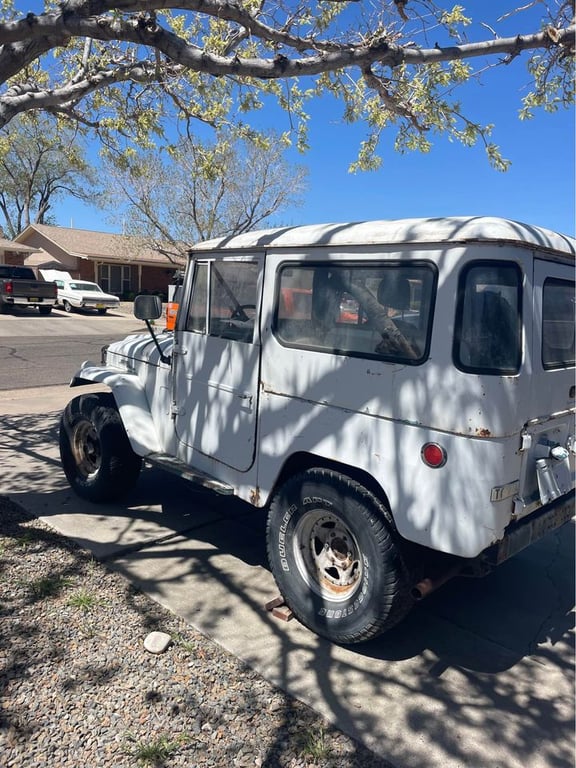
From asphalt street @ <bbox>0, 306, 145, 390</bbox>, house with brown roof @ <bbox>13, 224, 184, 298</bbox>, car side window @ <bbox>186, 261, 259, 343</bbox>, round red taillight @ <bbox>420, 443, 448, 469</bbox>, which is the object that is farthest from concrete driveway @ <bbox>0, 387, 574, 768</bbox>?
house with brown roof @ <bbox>13, 224, 184, 298</bbox>

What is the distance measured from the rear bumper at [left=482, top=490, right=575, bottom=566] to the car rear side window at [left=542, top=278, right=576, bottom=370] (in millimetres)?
861

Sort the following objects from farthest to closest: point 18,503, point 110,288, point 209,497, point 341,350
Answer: point 110,288, point 209,497, point 18,503, point 341,350

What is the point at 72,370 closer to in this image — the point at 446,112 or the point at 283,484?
the point at 446,112

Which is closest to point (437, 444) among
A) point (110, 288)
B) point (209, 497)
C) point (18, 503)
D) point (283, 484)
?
point (283, 484)

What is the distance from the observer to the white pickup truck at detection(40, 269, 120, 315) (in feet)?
90.1

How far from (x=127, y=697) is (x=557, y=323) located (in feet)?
9.68

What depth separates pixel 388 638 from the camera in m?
3.40

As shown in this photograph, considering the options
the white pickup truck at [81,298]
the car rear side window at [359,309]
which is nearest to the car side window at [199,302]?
the car rear side window at [359,309]

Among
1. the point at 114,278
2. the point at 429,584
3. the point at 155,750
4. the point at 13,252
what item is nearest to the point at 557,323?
the point at 429,584

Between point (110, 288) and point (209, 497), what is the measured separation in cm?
3397

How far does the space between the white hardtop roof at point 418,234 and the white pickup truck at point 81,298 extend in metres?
25.8

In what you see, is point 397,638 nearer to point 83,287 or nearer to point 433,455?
point 433,455

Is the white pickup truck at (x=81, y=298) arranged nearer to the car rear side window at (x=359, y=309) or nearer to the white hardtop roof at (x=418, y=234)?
the white hardtop roof at (x=418, y=234)

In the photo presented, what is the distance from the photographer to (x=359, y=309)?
10.3 ft
